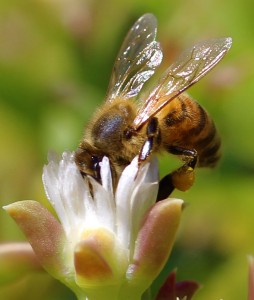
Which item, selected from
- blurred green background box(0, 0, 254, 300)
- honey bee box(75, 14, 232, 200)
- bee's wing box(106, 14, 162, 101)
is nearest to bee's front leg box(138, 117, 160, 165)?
honey bee box(75, 14, 232, 200)

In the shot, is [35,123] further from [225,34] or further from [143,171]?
[143,171]

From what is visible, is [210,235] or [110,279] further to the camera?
[210,235]

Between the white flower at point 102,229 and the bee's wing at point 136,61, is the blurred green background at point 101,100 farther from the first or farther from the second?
the white flower at point 102,229

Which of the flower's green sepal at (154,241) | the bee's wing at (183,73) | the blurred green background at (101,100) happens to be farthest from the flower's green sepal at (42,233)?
the blurred green background at (101,100)

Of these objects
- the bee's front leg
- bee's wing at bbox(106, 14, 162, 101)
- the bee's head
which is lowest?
the bee's head

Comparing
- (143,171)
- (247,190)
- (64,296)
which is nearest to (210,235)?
(247,190)

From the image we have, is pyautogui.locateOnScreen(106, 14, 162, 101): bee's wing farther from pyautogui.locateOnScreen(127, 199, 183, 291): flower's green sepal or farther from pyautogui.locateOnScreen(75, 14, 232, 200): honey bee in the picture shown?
pyautogui.locateOnScreen(127, 199, 183, 291): flower's green sepal
